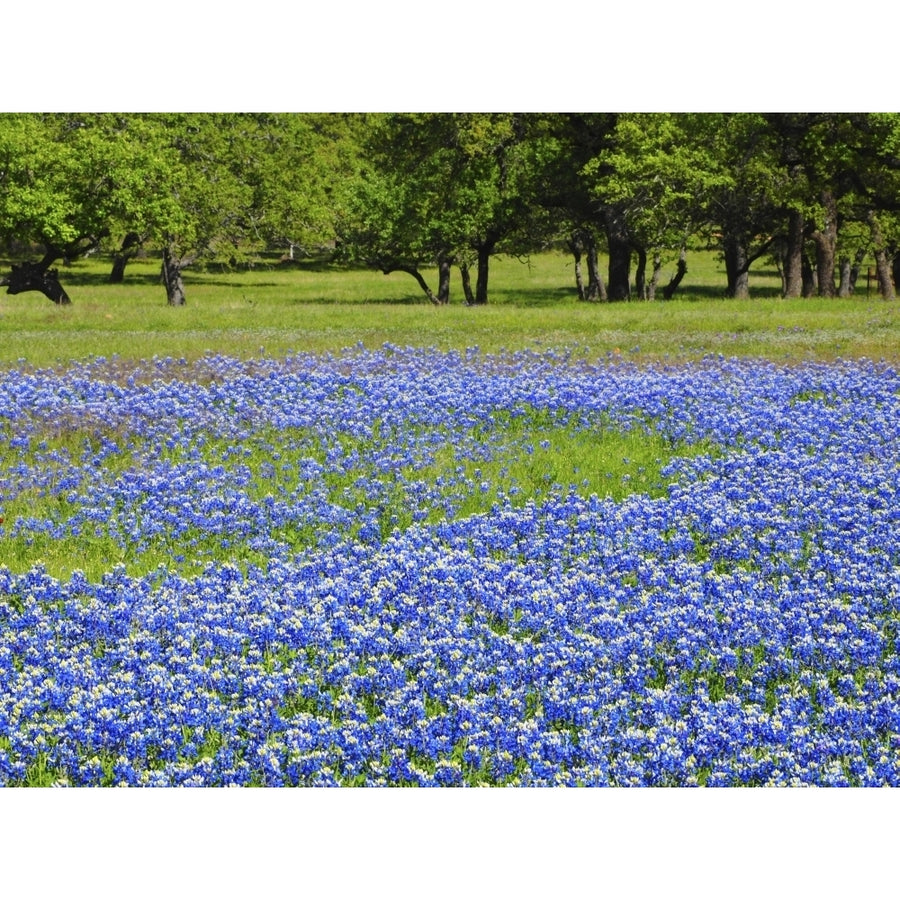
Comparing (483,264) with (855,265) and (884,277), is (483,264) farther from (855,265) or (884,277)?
(855,265)

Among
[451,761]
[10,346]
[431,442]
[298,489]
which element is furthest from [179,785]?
[10,346]

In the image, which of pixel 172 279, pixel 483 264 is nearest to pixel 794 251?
pixel 483 264

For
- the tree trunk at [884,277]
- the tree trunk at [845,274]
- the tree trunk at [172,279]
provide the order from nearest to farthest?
the tree trunk at [884,277]
the tree trunk at [172,279]
the tree trunk at [845,274]

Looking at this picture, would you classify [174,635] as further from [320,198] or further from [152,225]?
[320,198]

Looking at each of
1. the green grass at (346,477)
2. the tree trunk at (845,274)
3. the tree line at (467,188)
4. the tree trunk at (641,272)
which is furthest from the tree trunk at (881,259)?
the green grass at (346,477)

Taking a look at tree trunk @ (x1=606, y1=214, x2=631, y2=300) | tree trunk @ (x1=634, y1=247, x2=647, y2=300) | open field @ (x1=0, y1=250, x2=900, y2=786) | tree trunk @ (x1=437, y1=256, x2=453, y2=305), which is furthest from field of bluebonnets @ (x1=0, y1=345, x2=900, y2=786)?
tree trunk @ (x1=437, y1=256, x2=453, y2=305)

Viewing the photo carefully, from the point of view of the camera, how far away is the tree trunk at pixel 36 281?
105 ft

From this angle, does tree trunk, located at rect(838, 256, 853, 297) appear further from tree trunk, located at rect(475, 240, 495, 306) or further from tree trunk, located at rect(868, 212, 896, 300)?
tree trunk, located at rect(475, 240, 495, 306)

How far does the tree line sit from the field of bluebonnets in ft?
48.0

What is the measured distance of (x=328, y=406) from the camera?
14.3 meters

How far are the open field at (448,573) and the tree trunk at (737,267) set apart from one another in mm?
20699

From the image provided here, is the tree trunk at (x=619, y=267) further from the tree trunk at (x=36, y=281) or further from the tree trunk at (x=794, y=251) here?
the tree trunk at (x=36, y=281)

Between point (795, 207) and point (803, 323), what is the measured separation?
7.60 meters

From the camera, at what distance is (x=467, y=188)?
33.8 m
